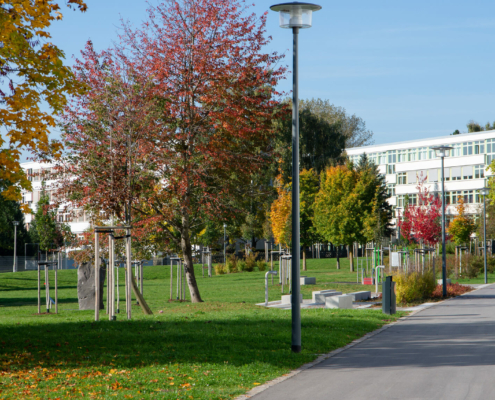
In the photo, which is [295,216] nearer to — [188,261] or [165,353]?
[165,353]

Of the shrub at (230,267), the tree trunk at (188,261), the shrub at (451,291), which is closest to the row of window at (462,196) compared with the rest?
the shrub at (230,267)

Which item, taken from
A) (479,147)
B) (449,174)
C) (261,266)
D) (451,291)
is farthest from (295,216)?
(449,174)

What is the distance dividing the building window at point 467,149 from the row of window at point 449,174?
60.4 inches

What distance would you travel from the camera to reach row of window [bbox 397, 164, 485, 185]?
239 ft

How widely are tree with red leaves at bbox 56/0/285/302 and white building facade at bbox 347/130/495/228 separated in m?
51.2

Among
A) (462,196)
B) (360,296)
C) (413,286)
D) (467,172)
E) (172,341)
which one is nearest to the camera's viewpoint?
(172,341)

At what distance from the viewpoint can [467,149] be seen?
7331 cm

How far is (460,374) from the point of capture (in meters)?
9.16

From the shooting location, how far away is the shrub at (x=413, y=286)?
22.0 meters

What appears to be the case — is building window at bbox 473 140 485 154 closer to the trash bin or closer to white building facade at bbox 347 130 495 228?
white building facade at bbox 347 130 495 228

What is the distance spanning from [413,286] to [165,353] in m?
14.2

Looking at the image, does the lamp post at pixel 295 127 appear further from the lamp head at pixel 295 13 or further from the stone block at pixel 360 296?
the stone block at pixel 360 296

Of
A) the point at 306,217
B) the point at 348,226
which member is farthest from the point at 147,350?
the point at 306,217

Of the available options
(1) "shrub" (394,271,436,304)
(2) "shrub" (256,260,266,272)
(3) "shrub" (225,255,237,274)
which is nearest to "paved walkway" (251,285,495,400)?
(1) "shrub" (394,271,436,304)
